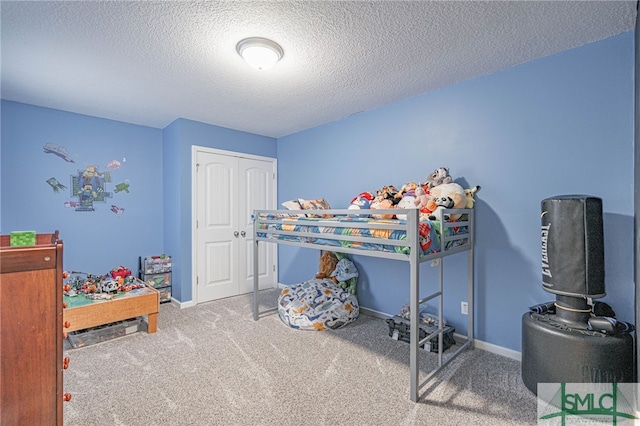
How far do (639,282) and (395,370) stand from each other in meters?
1.50

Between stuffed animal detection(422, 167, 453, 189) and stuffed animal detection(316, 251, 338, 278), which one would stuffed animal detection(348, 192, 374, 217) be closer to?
stuffed animal detection(422, 167, 453, 189)

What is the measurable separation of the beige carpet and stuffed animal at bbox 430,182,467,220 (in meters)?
1.19

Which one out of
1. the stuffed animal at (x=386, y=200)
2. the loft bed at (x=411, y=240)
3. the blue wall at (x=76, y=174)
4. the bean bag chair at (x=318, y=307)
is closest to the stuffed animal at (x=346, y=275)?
the bean bag chair at (x=318, y=307)

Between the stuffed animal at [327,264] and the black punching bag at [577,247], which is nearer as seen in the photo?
the black punching bag at [577,247]

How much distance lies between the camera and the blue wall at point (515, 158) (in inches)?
74.4

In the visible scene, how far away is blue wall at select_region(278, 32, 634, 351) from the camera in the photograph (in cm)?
189

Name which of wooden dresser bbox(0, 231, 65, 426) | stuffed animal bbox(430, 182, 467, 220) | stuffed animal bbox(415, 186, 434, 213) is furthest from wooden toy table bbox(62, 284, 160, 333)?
stuffed animal bbox(430, 182, 467, 220)

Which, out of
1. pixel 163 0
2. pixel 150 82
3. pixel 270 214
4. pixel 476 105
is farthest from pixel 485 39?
pixel 150 82

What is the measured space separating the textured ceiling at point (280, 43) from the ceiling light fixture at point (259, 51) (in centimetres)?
5

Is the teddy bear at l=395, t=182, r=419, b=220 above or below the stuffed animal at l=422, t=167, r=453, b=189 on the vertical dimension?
below

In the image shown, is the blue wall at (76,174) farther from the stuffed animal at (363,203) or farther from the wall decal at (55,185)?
the stuffed animal at (363,203)

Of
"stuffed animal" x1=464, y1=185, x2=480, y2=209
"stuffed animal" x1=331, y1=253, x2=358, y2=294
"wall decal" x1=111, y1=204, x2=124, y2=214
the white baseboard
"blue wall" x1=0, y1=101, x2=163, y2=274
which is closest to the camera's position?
"stuffed animal" x1=464, y1=185, x2=480, y2=209

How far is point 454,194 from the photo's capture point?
91.6 inches

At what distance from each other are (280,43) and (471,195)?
1883 mm
